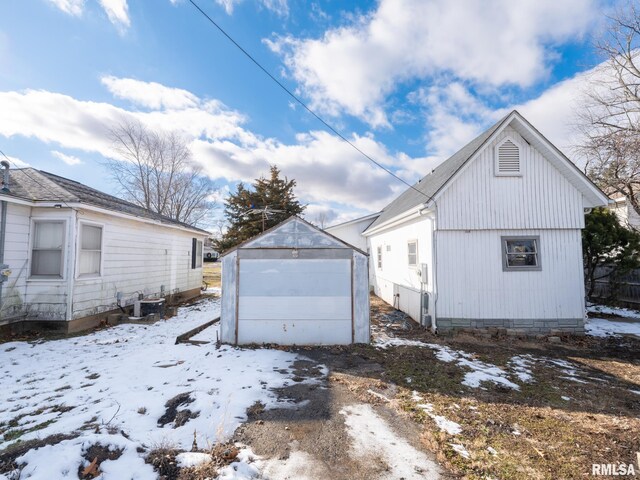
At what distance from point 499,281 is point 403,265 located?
3403mm

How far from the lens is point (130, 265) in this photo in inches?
392

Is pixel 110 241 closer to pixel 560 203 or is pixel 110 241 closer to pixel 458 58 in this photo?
pixel 458 58

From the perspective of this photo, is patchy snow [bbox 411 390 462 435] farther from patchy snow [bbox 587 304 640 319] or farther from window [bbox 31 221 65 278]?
patchy snow [bbox 587 304 640 319]

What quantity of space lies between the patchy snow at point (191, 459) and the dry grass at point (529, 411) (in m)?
2.45

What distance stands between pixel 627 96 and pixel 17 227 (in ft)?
76.0

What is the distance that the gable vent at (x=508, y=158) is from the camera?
830 cm

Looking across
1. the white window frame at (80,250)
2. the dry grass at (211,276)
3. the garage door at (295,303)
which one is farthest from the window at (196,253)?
the garage door at (295,303)

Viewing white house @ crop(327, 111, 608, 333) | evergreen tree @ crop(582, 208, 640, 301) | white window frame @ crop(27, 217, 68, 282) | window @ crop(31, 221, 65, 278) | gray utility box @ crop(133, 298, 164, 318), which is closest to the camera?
white window frame @ crop(27, 217, 68, 282)

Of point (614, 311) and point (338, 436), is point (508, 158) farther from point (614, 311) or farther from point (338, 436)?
point (338, 436)

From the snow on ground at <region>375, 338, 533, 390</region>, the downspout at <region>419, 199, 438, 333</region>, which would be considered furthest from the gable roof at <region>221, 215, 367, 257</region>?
the snow on ground at <region>375, 338, 533, 390</region>

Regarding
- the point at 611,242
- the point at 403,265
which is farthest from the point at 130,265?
the point at 611,242

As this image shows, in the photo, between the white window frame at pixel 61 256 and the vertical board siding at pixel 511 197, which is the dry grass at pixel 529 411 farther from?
the white window frame at pixel 61 256

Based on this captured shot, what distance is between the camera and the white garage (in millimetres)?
6930

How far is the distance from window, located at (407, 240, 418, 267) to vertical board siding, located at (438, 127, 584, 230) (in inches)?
70.0
